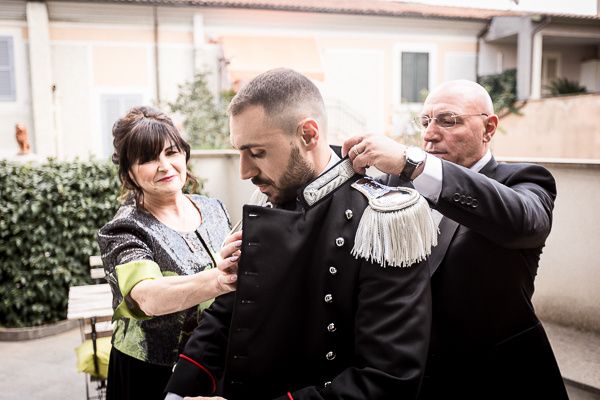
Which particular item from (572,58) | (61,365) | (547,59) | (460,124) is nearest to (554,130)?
(547,59)

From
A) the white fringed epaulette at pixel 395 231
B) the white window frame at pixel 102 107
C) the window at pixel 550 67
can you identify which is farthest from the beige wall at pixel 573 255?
the window at pixel 550 67

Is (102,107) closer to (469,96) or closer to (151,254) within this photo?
(151,254)

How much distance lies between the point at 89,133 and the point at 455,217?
15437 mm

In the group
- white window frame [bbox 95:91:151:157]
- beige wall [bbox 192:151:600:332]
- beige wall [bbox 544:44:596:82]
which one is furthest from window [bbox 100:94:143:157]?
beige wall [bbox 544:44:596:82]

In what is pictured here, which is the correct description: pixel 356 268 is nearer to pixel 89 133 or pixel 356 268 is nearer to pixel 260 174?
pixel 260 174

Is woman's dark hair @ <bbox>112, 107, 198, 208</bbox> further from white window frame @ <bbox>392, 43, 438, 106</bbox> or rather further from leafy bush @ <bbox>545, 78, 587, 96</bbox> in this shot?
leafy bush @ <bbox>545, 78, 587, 96</bbox>

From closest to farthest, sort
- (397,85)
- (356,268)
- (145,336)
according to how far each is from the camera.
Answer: (356,268) < (145,336) < (397,85)

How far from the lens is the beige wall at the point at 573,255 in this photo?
4.35 m

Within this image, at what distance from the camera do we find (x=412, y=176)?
5.60ft

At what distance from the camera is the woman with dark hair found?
2150 millimetres

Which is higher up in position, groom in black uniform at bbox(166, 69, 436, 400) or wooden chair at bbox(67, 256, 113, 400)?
groom in black uniform at bbox(166, 69, 436, 400)

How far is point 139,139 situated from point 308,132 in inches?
43.3

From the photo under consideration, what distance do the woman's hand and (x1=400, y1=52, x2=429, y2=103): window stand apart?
55.7ft

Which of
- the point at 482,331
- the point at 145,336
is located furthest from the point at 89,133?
the point at 482,331
